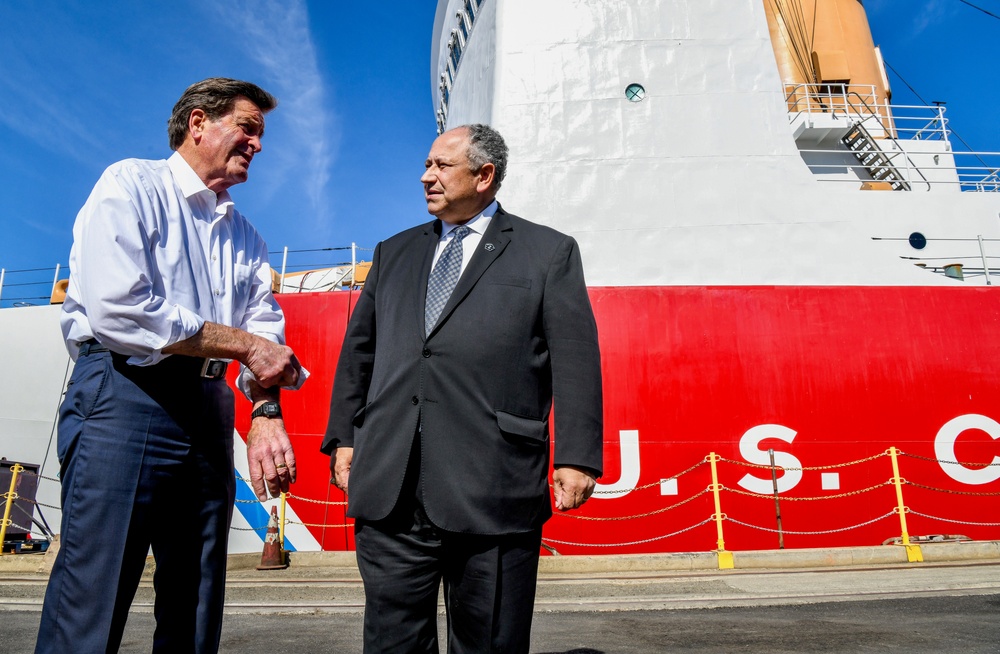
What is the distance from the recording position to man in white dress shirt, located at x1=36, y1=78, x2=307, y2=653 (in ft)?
4.95

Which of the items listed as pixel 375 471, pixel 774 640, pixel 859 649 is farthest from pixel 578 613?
pixel 375 471

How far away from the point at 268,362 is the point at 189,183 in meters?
0.53

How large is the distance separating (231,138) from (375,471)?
986mm

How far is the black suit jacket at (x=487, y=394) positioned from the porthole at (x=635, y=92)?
24.2 feet

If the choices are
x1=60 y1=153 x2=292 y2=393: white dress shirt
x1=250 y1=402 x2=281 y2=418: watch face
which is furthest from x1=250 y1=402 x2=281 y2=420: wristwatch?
x1=60 y1=153 x2=292 y2=393: white dress shirt

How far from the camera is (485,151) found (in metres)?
2.09

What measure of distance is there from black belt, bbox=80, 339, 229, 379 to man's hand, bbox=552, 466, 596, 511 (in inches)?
35.6

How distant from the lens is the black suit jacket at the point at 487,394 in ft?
5.65

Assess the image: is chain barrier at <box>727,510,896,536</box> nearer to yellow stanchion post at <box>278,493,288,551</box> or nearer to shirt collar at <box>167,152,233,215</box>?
yellow stanchion post at <box>278,493,288,551</box>

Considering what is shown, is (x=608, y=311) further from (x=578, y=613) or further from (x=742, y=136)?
(x=578, y=613)

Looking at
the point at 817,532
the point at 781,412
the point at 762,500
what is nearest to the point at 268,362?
the point at 762,500

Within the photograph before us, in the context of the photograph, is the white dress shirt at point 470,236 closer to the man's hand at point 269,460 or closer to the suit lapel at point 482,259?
the suit lapel at point 482,259

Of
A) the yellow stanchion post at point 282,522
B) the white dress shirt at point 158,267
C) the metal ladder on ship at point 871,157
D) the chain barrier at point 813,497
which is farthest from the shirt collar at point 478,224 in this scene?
the metal ladder on ship at point 871,157

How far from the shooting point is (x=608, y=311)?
734 cm
